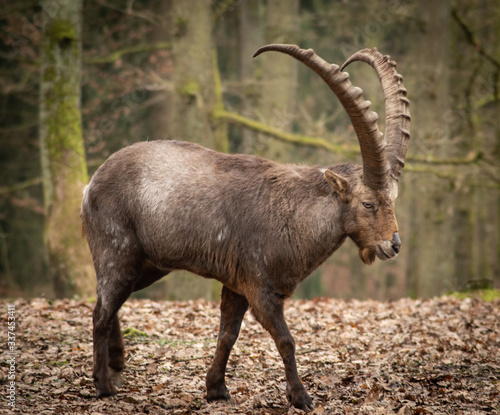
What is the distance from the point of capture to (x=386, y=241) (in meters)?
5.76

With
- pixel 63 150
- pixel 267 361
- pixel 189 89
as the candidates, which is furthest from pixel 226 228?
pixel 189 89

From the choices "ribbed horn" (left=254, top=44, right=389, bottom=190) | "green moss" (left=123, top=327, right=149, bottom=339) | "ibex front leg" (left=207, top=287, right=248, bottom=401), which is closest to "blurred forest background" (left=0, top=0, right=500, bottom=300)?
"green moss" (left=123, top=327, right=149, bottom=339)

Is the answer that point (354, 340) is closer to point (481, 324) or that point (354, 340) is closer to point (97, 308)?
point (481, 324)

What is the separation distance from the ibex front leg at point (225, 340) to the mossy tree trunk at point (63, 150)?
219 inches

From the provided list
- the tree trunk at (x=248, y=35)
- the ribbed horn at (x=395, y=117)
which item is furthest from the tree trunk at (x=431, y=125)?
the ribbed horn at (x=395, y=117)

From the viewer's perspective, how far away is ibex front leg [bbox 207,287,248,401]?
6070 mm

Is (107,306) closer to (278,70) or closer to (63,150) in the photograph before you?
(63,150)

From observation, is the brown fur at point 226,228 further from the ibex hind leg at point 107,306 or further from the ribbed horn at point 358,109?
the ribbed horn at point 358,109

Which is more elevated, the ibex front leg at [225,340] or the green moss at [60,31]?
the green moss at [60,31]

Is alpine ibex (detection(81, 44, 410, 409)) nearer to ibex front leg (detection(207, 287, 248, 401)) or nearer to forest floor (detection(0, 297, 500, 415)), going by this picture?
ibex front leg (detection(207, 287, 248, 401))

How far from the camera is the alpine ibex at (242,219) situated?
576cm

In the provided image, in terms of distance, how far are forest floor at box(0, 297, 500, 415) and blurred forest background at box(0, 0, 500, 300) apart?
276cm

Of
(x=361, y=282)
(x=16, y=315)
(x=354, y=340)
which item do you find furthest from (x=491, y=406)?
(x=361, y=282)

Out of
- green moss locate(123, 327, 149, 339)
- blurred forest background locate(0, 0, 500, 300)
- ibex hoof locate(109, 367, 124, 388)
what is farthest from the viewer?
blurred forest background locate(0, 0, 500, 300)
